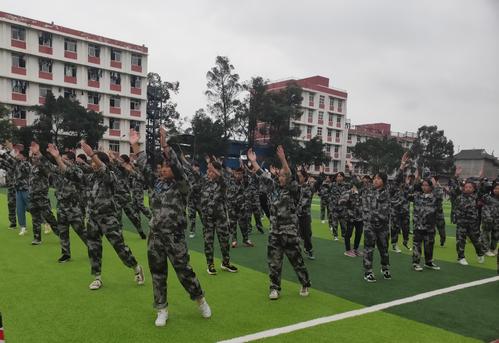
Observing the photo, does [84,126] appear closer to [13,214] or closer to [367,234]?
[13,214]

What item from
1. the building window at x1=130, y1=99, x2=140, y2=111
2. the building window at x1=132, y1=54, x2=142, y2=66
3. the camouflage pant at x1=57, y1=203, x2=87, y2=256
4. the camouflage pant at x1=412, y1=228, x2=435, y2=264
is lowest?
the camouflage pant at x1=412, y1=228, x2=435, y2=264

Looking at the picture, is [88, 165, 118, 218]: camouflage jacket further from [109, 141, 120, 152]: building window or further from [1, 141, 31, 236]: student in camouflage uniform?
[109, 141, 120, 152]: building window

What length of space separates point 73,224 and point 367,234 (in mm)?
5611

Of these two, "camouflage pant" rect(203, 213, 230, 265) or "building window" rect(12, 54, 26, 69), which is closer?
"camouflage pant" rect(203, 213, 230, 265)

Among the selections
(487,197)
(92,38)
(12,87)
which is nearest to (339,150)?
(92,38)

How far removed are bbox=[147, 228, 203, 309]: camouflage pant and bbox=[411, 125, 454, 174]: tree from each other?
188 feet

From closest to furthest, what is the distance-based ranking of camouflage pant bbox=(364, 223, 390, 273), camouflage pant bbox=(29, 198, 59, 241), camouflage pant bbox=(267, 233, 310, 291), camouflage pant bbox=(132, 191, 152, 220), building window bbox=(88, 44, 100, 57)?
camouflage pant bbox=(267, 233, 310, 291), camouflage pant bbox=(364, 223, 390, 273), camouflage pant bbox=(29, 198, 59, 241), camouflage pant bbox=(132, 191, 152, 220), building window bbox=(88, 44, 100, 57)

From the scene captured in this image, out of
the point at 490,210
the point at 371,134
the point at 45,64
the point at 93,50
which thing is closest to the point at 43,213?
the point at 490,210

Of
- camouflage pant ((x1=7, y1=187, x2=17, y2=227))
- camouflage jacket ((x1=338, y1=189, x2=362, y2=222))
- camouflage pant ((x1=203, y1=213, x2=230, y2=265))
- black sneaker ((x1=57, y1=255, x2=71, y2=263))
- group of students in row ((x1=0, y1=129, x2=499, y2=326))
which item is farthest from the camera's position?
camouflage pant ((x1=7, y1=187, x2=17, y2=227))

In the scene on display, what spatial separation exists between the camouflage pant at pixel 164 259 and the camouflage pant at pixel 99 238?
5.25ft

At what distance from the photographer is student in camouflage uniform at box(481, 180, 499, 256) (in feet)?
33.1

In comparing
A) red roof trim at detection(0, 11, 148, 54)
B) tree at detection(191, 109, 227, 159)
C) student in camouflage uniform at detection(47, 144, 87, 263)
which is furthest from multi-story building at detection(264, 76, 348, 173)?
student in camouflage uniform at detection(47, 144, 87, 263)

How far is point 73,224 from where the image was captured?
7.91m

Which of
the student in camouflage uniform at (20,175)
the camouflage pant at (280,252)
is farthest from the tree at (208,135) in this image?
the camouflage pant at (280,252)
